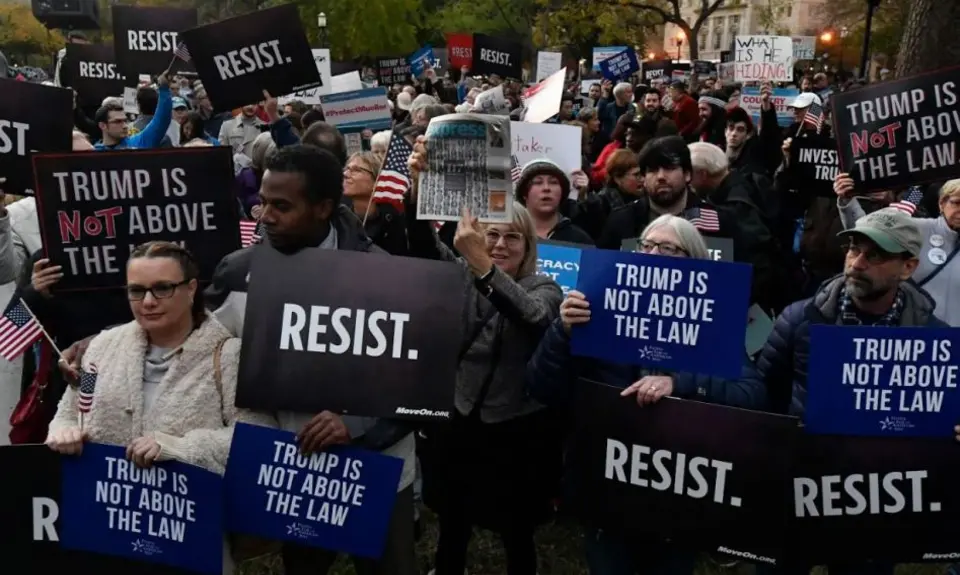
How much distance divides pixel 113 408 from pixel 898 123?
14.9 feet

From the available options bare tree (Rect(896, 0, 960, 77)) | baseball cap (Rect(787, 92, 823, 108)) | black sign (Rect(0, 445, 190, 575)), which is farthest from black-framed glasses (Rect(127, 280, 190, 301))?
bare tree (Rect(896, 0, 960, 77))

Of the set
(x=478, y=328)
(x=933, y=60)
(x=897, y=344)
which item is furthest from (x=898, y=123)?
(x=933, y=60)

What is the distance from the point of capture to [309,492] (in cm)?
341

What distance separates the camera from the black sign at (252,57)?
7031 mm

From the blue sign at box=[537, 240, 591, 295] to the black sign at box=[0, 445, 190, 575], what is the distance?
2528 millimetres

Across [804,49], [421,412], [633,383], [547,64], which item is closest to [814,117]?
[633,383]

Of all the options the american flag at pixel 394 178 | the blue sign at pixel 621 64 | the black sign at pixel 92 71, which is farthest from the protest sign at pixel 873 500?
the blue sign at pixel 621 64

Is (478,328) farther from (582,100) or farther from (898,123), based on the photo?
(582,100)

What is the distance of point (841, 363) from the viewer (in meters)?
3.50

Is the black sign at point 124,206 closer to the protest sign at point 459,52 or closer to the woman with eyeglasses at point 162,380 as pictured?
the woman with eyeglasses at point 162,380

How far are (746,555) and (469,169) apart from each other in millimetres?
1758

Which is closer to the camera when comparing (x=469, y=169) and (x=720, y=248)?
(x=469, y=169)

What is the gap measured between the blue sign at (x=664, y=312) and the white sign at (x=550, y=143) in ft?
13.3

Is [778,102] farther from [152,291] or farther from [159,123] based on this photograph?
[152,291]
